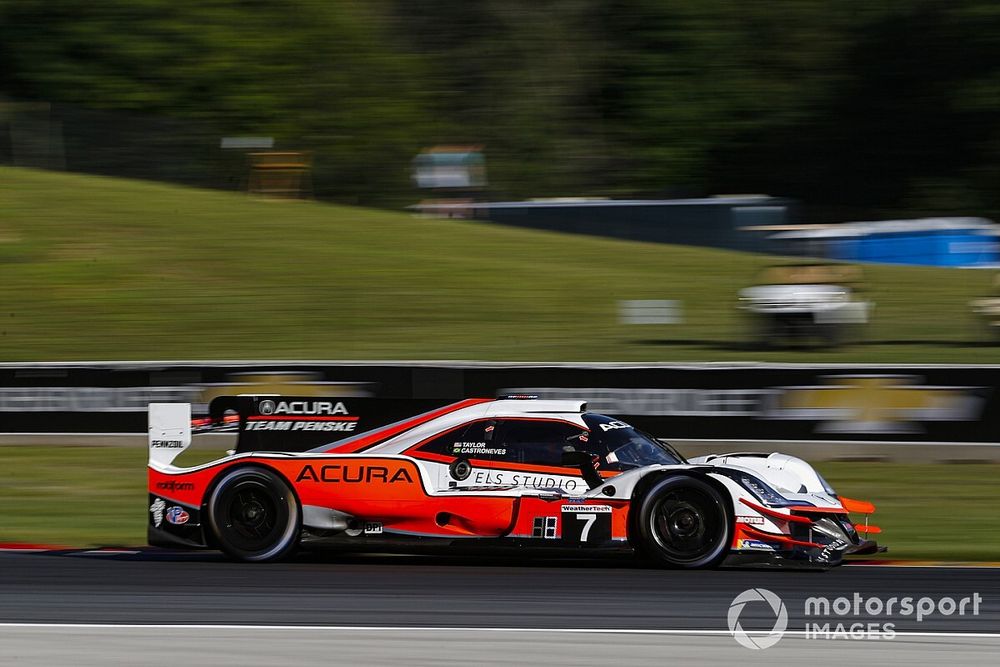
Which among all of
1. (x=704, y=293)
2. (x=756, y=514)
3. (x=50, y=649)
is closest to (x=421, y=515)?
(x=756, y=514)

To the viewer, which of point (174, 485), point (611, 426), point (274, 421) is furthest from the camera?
point (274, 421)

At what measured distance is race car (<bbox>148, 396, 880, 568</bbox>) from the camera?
7836mm

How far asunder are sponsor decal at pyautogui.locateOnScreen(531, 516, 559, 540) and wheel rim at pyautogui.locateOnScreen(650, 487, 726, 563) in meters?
0.57

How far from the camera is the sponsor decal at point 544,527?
793cm

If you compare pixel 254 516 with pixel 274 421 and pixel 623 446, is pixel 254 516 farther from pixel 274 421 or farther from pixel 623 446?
pixel 623 446

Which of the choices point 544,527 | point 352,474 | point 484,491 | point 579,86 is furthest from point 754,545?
point 579,86

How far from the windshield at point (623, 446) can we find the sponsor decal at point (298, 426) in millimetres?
1496

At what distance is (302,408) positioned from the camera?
28.0 ft

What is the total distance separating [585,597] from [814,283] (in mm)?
11494

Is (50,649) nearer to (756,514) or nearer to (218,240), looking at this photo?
(756,514)

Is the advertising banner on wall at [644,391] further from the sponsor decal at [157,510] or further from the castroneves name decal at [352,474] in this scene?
the castroneves name decal at [352,474]

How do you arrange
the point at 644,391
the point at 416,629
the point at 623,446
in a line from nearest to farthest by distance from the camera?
Answer: the point at 416,629
the point at 623,446
the point at 644,391

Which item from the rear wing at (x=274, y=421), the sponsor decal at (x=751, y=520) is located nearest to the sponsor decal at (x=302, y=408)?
the rear wing at (x=274, y=421)

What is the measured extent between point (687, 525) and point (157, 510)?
325 cm
